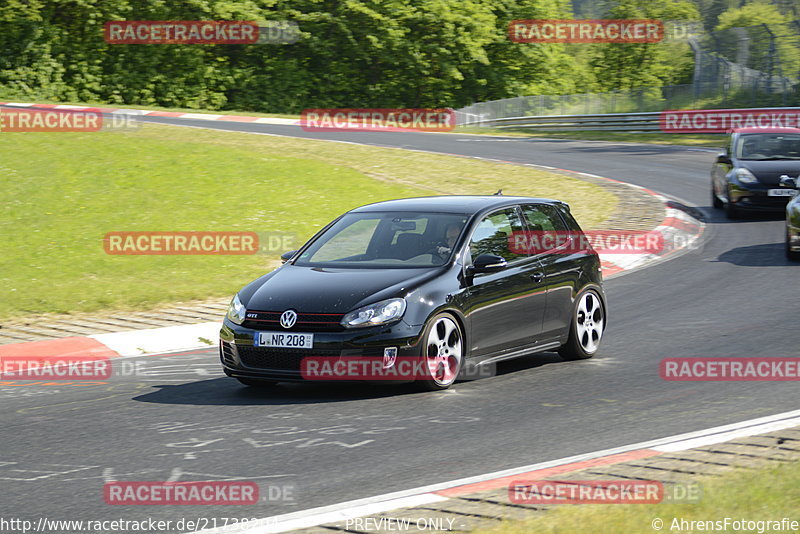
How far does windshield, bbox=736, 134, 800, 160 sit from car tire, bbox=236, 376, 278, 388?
13793 millimetres

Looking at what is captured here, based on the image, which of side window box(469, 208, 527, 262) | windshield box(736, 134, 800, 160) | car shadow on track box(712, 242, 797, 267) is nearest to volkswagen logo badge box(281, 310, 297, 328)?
side window box(469, 208, 527, 262)

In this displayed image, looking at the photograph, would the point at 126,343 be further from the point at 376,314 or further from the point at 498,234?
the point at 498,234

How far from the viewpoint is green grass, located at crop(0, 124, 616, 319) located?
1395cm

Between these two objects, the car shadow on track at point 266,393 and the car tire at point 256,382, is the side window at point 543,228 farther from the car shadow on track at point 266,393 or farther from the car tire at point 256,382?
the car tire at point 256,382

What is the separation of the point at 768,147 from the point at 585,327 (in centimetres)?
1189

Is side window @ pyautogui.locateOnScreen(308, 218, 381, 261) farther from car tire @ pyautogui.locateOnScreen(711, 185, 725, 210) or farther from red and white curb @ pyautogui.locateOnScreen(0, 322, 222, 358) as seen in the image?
car tire @ pyautogui.locateOnScreen(711, 185, 725, 210)

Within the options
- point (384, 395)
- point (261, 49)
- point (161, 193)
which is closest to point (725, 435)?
point (384, 395)

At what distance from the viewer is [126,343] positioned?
11.1 metres

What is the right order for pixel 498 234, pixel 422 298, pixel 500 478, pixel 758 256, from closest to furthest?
pixel 500 478 < pixel 422 298 < pixel 498 234 < pixel 758 256

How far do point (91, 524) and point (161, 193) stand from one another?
557 inches

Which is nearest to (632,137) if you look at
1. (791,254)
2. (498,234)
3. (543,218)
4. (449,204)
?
(791,254)

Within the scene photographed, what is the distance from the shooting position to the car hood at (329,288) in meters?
8.31

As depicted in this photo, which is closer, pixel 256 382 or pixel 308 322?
pixel 308 322

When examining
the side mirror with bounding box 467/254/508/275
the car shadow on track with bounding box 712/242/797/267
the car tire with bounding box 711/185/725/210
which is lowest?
the car shadow on track with bounding box 712/242/797/267
